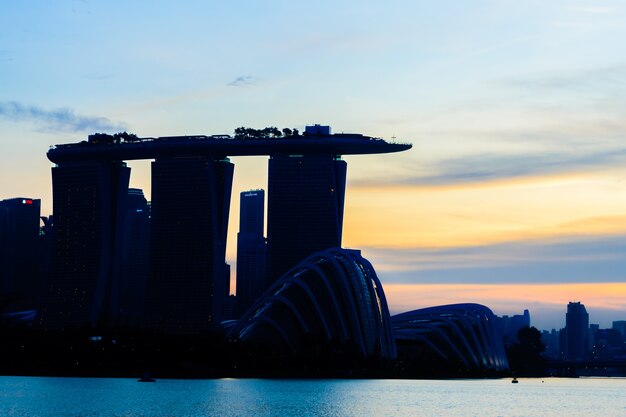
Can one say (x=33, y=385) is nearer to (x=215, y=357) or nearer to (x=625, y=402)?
(x=215, y=357)

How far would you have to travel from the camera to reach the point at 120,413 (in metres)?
105

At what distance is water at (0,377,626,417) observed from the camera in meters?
111

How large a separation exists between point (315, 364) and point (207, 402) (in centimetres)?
7629

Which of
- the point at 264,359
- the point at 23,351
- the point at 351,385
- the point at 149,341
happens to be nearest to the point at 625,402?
the point at 351,385

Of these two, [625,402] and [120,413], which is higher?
[120,413]

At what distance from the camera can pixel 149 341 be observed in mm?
193125

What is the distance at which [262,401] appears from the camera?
419ft

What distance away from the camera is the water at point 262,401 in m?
111

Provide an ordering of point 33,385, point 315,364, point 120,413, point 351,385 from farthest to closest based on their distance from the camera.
A: point 315,364 → point 351,385 → point 33,385 → point 120,413

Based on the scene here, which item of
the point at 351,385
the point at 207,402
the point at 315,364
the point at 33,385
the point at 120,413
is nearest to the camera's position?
the point at 120,413

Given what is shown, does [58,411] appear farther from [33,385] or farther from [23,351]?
[23,351]

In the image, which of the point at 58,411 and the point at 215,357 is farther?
the point at 215,357

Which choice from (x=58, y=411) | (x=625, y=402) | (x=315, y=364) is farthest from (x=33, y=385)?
(x=625, y=402)

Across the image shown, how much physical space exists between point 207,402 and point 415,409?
21651 millimetres
